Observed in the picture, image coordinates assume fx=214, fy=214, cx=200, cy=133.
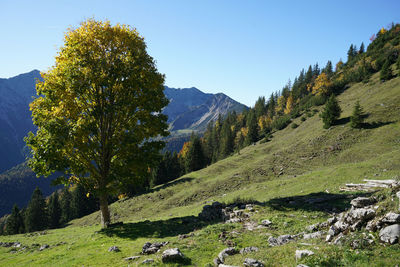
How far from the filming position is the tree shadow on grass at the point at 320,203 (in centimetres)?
1504

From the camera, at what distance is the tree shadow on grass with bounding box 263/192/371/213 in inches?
592

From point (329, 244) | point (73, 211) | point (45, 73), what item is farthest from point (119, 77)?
point (73, 211)

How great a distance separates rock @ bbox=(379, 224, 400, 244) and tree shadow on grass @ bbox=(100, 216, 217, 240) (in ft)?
35.1

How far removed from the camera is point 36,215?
68.7 metres

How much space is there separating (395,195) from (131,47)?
735 inches

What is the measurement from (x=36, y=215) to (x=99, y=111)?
7403 centimetres

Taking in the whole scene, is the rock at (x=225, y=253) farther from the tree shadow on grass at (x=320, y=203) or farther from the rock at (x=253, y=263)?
the tree shadow on grass at (x=320, y=203)

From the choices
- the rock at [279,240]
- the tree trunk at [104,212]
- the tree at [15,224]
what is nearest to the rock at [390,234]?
the rock at [279,240]

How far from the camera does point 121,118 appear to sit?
17844 millimetres

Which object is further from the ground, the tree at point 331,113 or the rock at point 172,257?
the tree at point 331,113

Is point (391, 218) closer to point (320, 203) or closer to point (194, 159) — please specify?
point (320, 203)

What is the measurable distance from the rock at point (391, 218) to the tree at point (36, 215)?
288 feet

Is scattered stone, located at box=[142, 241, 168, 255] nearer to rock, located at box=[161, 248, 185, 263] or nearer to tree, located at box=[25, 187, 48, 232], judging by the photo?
rock, located at box=[161, 248, 185, 263]

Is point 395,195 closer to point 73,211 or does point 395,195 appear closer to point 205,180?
point 205,180
